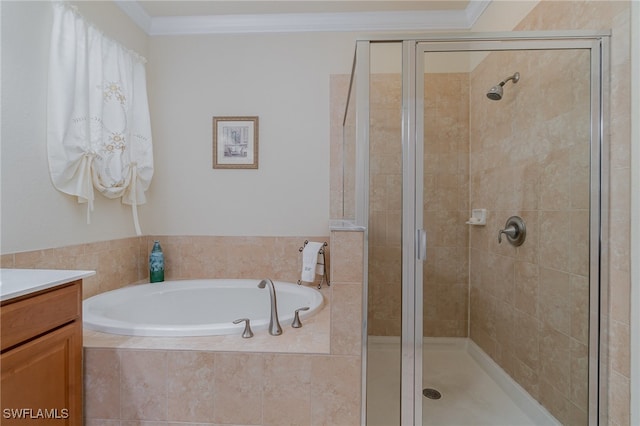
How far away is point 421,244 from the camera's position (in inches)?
47.6

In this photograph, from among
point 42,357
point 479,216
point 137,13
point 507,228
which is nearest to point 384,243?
point 479,216

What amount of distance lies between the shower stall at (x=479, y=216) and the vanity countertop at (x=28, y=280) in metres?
1.17

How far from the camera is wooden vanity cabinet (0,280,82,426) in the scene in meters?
0.87

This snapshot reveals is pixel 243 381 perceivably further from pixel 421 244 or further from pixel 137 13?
pixel 137 13

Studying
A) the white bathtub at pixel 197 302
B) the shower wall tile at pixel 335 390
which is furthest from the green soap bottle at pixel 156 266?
the shower wall tile at pixel 335 390

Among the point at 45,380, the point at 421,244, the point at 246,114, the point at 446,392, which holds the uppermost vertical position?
the point at 246,114

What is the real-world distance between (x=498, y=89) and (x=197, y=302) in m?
2.24

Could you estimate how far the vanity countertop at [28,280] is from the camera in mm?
898

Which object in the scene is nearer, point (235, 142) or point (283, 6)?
point (283, 6)

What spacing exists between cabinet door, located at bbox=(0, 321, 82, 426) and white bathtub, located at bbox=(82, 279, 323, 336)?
0.63 metres

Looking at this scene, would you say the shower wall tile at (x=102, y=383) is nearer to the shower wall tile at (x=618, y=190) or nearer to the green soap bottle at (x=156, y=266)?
the green soap bottle at (x=156, y=266)

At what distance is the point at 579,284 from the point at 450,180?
0.71 m

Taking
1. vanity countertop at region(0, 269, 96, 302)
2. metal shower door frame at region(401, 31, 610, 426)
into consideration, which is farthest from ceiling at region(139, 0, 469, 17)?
vanity countertop at region(0, 269, 96, 302)

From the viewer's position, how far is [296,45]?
2.27 meters
